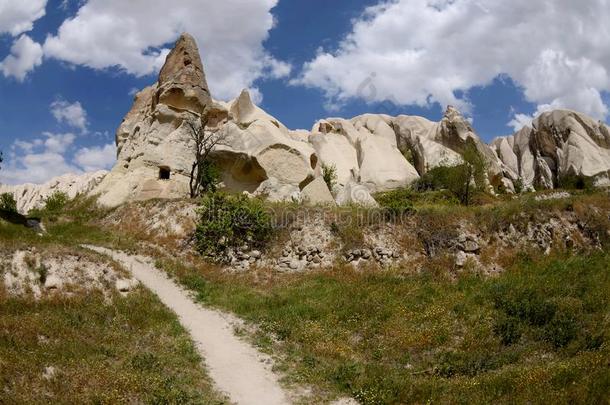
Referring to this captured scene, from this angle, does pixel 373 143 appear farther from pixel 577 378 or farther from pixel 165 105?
pixel 577 378

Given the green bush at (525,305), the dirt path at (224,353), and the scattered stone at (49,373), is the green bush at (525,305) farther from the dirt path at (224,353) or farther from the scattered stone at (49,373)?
the scattered stone at (49,373)

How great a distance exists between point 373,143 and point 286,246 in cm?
4979

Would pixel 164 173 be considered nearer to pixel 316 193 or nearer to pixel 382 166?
pixel 316 193

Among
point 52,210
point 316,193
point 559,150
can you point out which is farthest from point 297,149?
point 559,150

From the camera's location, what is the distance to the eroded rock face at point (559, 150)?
66.0 meters

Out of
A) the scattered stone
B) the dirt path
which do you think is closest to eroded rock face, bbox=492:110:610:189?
the dirt path

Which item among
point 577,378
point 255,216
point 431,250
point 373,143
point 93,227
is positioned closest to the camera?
point 577,378

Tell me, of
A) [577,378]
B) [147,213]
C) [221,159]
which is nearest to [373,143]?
[221,159]

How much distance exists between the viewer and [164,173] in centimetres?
4306

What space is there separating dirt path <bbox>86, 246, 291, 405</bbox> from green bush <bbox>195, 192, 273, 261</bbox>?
12.0 feet

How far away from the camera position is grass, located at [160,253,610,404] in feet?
37.2

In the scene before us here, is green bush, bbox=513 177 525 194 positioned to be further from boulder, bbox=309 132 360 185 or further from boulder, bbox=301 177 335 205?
boulder, bbox=301 177 335 205

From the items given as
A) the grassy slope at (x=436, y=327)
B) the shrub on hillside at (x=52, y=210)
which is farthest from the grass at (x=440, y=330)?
the shrub on hillside at (x=52, y=210)

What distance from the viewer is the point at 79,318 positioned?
A: 49.9ft
